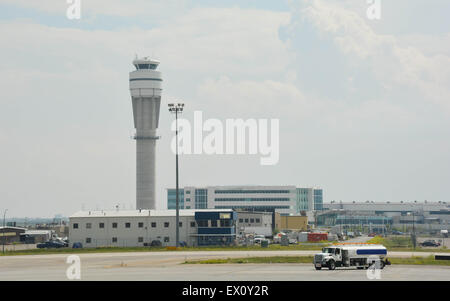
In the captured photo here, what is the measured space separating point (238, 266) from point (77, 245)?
64395mm

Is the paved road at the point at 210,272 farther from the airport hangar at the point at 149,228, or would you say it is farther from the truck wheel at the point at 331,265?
the airport hangar at the point at 149,228

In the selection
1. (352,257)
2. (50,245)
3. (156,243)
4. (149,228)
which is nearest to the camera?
(352,257)

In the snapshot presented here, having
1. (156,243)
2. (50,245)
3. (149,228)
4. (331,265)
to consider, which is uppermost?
(149,228)

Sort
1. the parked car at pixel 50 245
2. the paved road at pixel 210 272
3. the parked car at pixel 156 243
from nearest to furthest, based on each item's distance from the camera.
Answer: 1. the paved road at pixel 210 272
2. the parked car at pixel 156 243
3. the parked car at pixel 50 245

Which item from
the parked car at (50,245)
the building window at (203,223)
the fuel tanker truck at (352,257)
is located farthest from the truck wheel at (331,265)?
the parked car at (50,245)

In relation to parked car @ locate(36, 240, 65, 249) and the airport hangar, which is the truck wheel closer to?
the airport hangar

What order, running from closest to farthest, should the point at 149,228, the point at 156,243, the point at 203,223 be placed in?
1. the point at 156,243
2. the point at 203,223
3. the point at 149,228

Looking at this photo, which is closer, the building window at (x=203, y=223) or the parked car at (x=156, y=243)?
the parked car at (x=156, y=243)

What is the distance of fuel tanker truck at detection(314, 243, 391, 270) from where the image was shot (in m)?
58.8

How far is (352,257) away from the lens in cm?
5881

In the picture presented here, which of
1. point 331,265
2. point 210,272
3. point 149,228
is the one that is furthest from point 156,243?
point 331,265

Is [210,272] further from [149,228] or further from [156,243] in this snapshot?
A: [149,228]

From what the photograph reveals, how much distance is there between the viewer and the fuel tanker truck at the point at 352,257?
5875cm

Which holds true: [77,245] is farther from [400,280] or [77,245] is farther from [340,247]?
[400,280]
